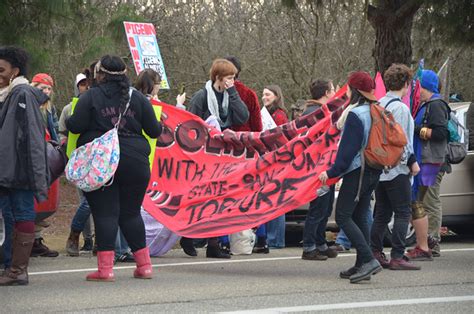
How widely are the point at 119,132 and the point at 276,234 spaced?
12.7ft

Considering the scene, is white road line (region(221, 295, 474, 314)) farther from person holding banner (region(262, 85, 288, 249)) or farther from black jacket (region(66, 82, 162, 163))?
person holding banner (region(262, 85, 288, 249))

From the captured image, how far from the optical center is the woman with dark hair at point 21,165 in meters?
9.16

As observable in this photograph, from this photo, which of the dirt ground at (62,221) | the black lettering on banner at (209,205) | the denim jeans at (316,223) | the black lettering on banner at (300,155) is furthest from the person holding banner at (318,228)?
the dirt ground at (62,221)

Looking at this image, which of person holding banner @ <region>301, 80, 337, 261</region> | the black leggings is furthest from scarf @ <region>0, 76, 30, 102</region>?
person holding banner @ <region>301, 80, 337, 261</region>

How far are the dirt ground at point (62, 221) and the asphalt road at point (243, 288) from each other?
2.66 m

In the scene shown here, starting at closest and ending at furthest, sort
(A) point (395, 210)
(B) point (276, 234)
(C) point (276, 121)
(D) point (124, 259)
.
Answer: (A) point (395, 210), (D) point (124, 259), (B) point (276, 234), (C) point (276, 121)

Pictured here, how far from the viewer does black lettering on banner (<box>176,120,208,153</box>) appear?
11.4 metres

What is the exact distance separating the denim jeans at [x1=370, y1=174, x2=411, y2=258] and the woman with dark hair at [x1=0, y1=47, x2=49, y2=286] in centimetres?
316

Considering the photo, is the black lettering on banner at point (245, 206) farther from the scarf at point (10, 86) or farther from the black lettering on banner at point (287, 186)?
the scarf at point (10, 86)

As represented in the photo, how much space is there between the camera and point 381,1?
17.2 m

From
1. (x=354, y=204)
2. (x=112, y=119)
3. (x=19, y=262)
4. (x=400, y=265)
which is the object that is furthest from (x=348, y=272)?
(x=19, y=262)

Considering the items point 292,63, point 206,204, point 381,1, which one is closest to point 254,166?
point 206,204

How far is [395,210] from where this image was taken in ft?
34.1

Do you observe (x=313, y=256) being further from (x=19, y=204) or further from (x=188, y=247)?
(x=19, y=204)
